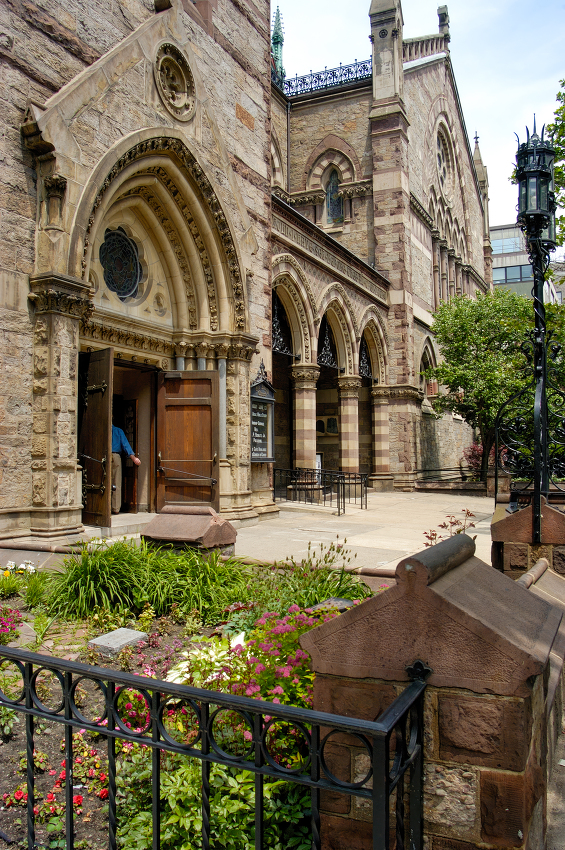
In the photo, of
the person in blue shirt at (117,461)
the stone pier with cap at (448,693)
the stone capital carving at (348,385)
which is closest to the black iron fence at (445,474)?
the stone capital carving at (348,385)

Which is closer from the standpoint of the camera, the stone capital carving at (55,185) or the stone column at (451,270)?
the stone capital carving at (55,185)

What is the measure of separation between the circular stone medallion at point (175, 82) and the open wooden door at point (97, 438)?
4246 mm

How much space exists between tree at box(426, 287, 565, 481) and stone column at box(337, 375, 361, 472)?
203 inches

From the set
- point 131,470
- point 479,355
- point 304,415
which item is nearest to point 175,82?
point 131,470

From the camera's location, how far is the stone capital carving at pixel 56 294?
7.52 m

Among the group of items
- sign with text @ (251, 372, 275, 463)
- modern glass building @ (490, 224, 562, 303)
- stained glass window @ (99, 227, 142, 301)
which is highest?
modern glass building @ (490, 224, 562, 303)

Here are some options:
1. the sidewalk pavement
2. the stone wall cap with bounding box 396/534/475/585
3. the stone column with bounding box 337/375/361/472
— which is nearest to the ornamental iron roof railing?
the stone column with bounding box 337/375/361/472

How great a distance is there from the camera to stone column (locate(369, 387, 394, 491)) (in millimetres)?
23328

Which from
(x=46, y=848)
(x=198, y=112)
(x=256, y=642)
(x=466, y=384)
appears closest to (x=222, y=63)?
(x=198, y=112)

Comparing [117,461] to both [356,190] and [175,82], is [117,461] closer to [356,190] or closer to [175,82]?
[175,82]

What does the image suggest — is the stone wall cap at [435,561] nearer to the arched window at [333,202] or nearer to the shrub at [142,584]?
the shrub at [142,584]

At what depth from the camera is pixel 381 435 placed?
23562 millimetres

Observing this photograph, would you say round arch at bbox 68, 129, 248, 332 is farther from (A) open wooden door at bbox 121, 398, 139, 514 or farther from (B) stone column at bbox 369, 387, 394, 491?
(B) stone column at bbox 369, 387, 394, 491

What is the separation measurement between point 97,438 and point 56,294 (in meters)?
2.02
